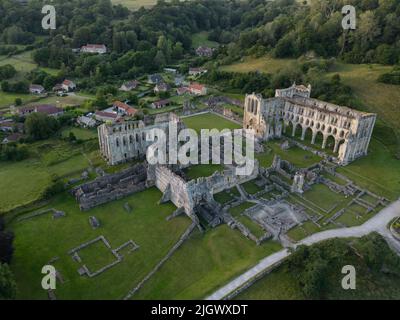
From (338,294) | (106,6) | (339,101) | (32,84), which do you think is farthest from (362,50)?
(106,6)

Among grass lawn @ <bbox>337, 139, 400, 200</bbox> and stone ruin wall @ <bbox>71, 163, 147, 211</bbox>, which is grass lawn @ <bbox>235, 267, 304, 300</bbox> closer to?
stone ruin wall @ <bbox>71, 163, 147, 211</bbox>

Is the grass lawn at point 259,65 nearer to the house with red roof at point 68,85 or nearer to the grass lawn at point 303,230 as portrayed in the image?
the house with red roof at point 68,85

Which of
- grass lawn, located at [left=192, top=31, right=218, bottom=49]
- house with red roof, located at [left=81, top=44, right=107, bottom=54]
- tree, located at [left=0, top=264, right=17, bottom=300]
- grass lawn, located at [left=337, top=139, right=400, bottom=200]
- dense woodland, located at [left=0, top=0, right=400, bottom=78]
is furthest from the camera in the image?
Answer: grass lawn, located at [left=192, top=31, right=218, bottom=49]

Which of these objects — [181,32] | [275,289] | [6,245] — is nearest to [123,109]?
[6,245]

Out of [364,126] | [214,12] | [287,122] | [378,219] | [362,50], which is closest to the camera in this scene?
[378,219]

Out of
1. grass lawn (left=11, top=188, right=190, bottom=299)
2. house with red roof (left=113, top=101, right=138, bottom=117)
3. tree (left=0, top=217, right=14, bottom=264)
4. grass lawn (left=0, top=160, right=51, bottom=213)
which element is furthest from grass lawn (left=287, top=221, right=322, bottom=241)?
house with red roof (left=113, top=101, right=138, bottom=117)
